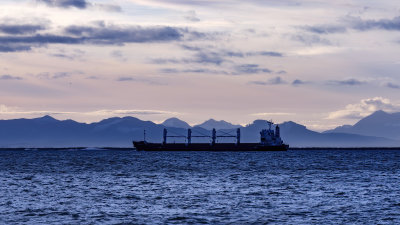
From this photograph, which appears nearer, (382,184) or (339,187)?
(339,187)

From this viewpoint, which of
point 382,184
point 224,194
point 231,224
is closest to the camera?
point 231,224

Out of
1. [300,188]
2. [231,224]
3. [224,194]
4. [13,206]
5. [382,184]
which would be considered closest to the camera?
[231,224]

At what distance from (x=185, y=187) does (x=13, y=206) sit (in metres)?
23.9

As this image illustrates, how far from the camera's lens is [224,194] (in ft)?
209

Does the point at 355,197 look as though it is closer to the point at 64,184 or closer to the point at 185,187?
the point at 185,187

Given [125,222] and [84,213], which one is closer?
[125,222]

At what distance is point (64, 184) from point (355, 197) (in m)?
36.9

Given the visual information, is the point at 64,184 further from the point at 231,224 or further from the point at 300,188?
the point at 231,224

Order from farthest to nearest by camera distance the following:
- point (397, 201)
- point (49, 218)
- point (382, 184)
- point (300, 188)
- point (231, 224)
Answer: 1. point (382, 184)
2. point (300, 188)
3. point (397, 201)
4. point (49, 218)
5. point (231, 224)

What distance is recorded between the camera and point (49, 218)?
46.5 metres

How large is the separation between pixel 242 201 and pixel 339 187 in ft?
65.1

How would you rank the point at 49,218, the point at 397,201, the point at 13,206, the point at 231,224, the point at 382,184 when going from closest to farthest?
1. the point at 231,224
2. the point at 49,218
3. the point at 13,206
4. the point at 397,201
5. the point at 382,184

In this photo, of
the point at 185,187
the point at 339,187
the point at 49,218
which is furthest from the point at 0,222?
the point at 339,187

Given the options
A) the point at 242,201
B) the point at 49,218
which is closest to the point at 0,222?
the point at 49,218
